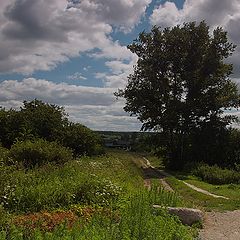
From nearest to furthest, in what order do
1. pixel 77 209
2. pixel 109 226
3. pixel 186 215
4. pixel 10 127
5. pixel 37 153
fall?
1. pixel 109 226
2. pixel 77 209
3. pixel 186 215
4. pixel 37 153
5. pixel 10 127

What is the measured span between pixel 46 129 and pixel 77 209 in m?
20.9

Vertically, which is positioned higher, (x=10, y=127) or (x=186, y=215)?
→ (x=10, y=127)

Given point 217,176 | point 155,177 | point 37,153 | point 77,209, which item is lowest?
point 155,177

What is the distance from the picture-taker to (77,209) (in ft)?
43.8

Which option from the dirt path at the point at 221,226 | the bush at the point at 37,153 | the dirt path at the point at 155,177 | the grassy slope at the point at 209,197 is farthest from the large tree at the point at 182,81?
the dirt path at the point at 221,226

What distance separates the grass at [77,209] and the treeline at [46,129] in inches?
600

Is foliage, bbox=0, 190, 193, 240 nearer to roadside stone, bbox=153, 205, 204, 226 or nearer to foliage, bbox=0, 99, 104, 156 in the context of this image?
roadside stone, bbox=153, 205, 204, 226

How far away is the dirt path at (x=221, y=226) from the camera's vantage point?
13.2 m

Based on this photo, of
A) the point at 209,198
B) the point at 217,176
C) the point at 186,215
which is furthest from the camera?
the point at 217,176

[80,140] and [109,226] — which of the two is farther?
[80,140]

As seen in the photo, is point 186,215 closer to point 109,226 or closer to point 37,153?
point 109,226

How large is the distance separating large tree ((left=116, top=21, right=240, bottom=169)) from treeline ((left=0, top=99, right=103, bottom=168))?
8113 millimetres

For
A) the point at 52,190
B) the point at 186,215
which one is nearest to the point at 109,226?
the point at 52,190

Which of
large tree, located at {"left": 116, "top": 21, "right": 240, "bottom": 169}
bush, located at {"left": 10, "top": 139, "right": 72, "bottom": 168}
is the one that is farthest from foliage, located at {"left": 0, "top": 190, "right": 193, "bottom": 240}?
large tree, located at {"left": 116, "top": 21, "right": 240, "bottom": 169}
